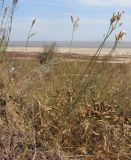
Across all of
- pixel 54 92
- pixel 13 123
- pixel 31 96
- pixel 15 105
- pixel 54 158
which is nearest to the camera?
pixel 54 158

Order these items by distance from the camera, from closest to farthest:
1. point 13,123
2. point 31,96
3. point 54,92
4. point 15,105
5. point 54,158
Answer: point 54,158 < point 13,123 < point 15,105 < point 31,96 < point 54,92

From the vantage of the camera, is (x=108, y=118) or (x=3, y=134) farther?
(x=108, y=118)

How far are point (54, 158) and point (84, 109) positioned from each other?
3.77 feet

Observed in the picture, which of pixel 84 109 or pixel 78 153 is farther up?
pixel 84 109

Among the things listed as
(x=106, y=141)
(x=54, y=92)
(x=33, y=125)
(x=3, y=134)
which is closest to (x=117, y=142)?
(x=106, y=141)

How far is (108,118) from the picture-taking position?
5172 mm

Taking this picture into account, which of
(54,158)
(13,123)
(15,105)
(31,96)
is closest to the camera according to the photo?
(54,158)

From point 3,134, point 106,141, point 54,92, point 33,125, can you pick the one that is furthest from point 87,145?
point 54,92

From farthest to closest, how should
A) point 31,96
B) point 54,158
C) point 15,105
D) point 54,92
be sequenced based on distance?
point 54,92 < point 31,96 < point 15,105 < point 54,158

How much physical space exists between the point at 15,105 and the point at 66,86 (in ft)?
4.49

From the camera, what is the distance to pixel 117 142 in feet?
15.6

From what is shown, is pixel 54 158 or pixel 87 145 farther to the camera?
pixel 87 145

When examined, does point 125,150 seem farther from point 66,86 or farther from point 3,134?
point 66,86

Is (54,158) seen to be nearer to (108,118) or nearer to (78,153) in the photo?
(78,153)
